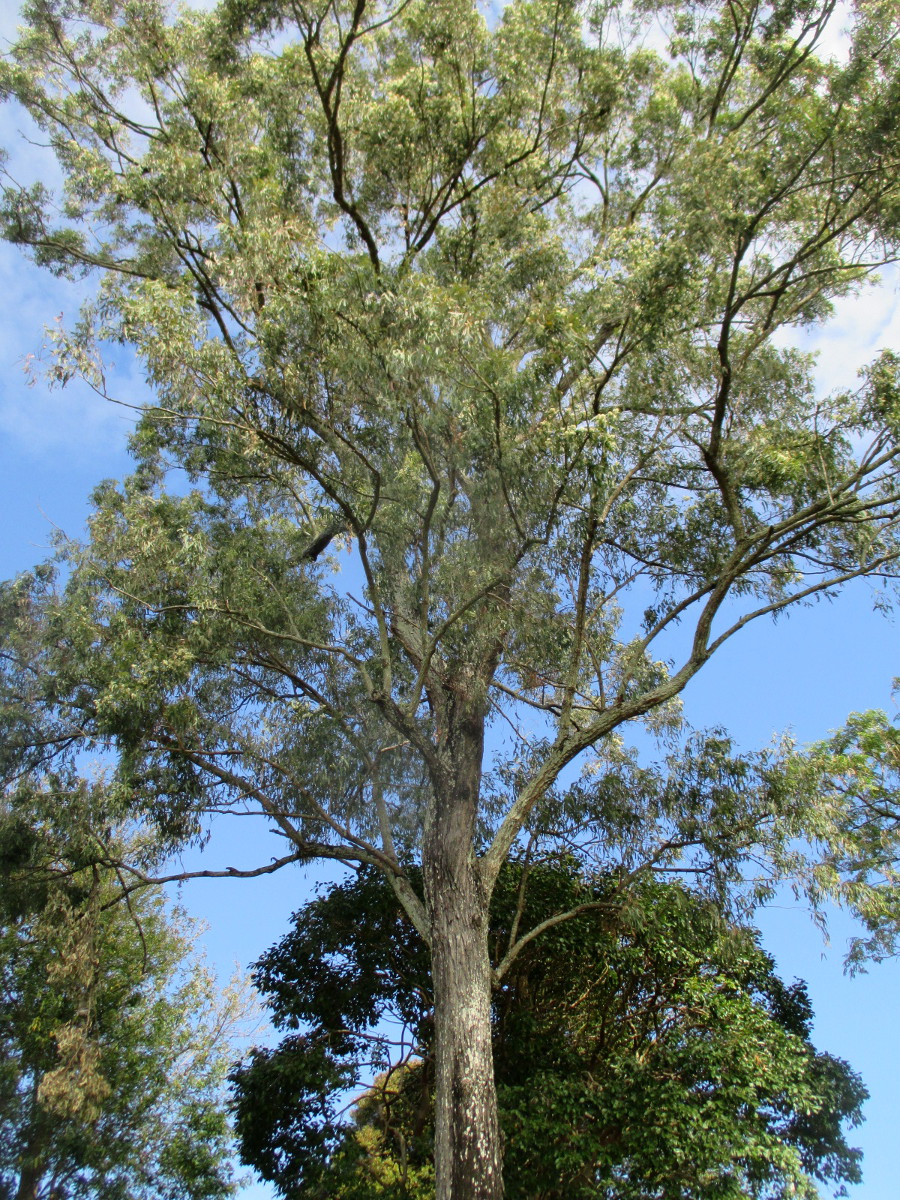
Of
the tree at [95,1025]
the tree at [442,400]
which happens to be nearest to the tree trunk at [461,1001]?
the tree at [442,400]

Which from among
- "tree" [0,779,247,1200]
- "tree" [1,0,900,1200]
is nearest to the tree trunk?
"tree" [1,0,900,1200]

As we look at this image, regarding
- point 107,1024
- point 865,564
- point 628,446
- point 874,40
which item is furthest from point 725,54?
point 107,1024

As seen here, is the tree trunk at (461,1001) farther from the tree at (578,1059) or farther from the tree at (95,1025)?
the tree at (95,1025)

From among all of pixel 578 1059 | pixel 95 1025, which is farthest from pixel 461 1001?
pixel 95 1025

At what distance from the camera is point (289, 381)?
703 cm

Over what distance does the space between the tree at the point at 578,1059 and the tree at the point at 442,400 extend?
1038 millimetres

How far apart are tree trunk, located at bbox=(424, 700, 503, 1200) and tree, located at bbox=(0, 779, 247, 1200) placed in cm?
325

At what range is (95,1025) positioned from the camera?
10.7 metres

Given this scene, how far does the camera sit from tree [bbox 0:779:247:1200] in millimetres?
8062

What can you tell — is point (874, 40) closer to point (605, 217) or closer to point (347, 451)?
point (605, 217)

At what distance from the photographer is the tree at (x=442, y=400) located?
21.9 ft

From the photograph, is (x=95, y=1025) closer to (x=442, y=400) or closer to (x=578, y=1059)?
(x=578, y=1059)

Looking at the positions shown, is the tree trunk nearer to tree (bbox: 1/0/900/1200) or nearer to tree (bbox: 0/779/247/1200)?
tree (bbox: 1/0/900/1200)

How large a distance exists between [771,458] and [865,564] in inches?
47.9
